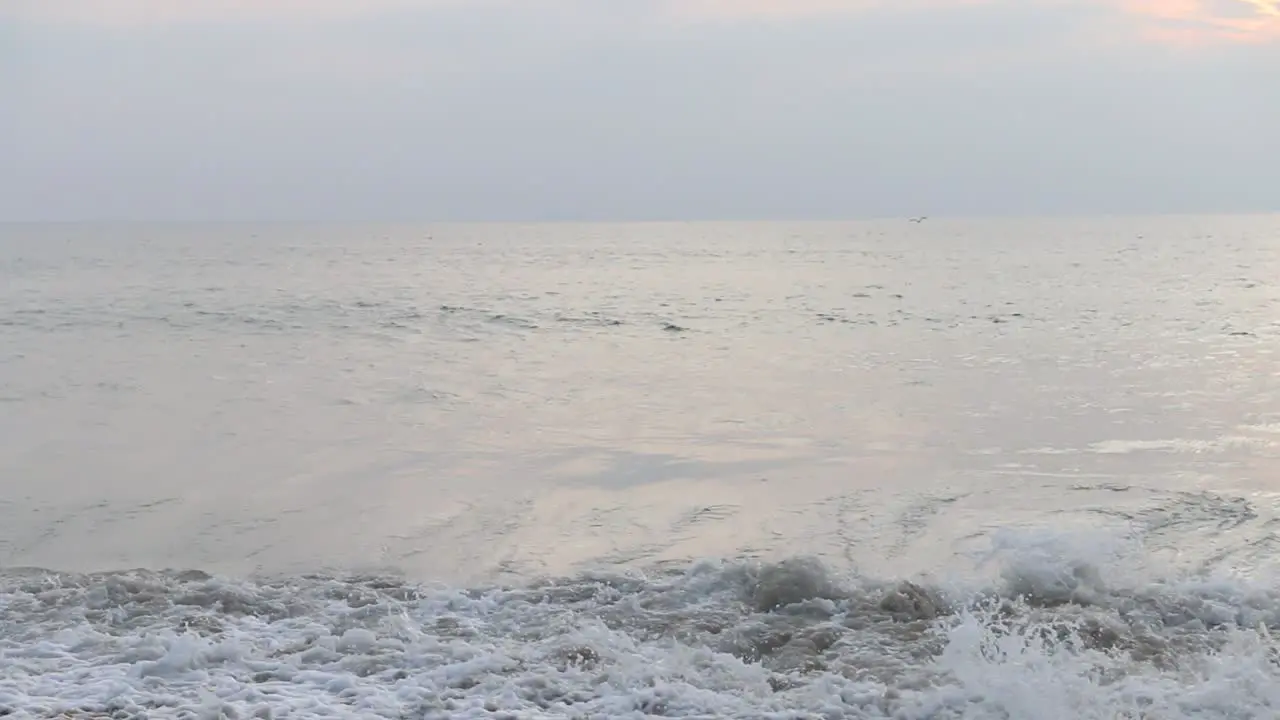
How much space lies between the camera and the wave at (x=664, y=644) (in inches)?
208

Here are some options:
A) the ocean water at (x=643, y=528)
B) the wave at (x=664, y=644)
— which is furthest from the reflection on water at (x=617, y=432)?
the wave at (x=664, y=644)

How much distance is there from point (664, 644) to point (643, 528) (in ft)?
8.49

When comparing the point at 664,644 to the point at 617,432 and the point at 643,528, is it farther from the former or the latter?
the point at 617,432

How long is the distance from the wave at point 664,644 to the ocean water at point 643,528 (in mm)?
27

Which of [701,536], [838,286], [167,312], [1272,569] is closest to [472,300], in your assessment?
[167,312]

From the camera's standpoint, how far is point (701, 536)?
27.9 feet

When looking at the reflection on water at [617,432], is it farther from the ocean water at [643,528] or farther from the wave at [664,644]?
the wave at [664,644]

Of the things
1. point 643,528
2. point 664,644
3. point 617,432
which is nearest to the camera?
point 664,644

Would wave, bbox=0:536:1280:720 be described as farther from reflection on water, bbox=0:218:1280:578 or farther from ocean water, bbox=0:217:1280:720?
reflection on water, bbox=0:218:1280:578

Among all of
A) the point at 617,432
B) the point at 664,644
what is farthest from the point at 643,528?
the point at 617,432

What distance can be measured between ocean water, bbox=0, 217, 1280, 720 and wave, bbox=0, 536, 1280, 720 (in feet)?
0.09

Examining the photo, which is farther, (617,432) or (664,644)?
(617,432)

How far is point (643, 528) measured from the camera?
28.6 feet

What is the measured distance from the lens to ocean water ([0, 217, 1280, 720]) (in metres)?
5.55
